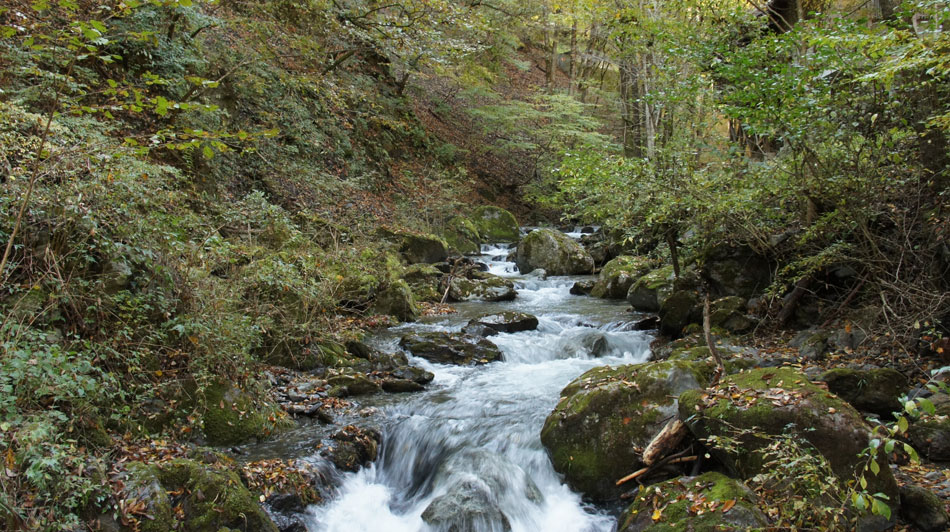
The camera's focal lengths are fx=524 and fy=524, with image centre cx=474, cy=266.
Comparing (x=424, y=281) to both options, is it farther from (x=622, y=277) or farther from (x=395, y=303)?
(x=622, y=277)

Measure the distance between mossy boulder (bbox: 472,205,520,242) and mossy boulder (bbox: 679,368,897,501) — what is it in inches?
591

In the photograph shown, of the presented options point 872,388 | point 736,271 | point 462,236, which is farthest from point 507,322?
point 462,236

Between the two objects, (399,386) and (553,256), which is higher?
(399,386)

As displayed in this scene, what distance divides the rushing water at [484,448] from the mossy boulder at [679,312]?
0.48 metres

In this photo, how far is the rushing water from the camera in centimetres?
477

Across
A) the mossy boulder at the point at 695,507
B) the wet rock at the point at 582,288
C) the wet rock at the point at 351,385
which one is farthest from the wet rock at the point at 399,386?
the wet rock at the point at 582,288

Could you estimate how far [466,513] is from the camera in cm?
459

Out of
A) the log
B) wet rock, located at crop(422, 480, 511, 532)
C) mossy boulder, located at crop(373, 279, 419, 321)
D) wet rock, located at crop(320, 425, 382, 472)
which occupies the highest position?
the log

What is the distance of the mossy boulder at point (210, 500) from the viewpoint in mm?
3812

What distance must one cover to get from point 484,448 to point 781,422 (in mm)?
2898

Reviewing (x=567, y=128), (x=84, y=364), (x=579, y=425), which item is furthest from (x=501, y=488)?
(x=567, y=128)

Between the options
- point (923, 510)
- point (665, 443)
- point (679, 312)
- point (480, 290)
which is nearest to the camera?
point (923, 510)

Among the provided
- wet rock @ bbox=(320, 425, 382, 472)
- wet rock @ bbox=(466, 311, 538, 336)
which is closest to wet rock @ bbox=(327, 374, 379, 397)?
wet rock @ bbox=(320, 425, 382, 472)

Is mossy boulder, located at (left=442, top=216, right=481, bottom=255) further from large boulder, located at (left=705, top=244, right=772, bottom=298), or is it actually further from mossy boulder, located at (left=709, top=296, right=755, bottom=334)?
mossy boulder, located at (left=709, top=296, right=755, bottom=334)
